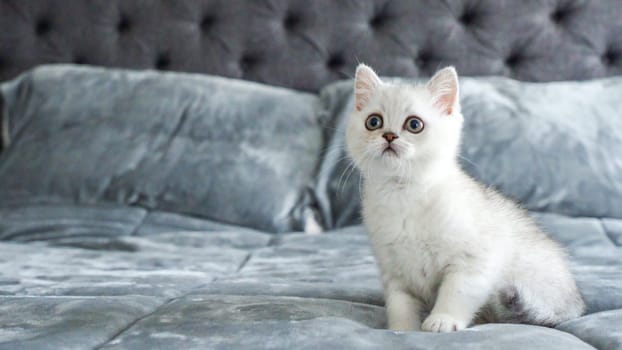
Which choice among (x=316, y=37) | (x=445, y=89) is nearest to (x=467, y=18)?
(x=316, y=37)

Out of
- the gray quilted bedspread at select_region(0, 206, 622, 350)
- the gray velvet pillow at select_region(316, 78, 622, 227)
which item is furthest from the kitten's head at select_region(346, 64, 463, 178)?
the gray velvet pillow at select_region(316, 78, 622, 227)

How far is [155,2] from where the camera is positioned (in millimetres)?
2162

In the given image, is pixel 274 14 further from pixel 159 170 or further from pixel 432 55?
pixel 159 170

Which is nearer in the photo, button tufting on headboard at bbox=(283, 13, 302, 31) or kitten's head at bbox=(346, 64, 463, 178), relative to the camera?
kitten's head at bbox=(346, 64, 463, 178)

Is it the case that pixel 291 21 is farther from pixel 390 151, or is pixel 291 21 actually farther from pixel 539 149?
pixel 390 151

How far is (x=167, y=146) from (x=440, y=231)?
973 millimetres

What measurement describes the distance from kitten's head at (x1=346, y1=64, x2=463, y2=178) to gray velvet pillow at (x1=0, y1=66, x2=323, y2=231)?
25.6 inches

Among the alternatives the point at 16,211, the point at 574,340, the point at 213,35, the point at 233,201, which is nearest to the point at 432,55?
the point at 213,35

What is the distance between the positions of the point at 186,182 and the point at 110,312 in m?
0.80

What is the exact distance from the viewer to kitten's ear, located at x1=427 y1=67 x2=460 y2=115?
0.98m

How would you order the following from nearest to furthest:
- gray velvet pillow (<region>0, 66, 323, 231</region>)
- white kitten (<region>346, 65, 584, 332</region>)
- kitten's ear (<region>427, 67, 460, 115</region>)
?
white kitten (<region>346, 65, 584, 332</region>) → kitten's ear (<region>427, 67, 460, 115</region>) → gray velvet pillow (<region>0, 66, 323, 231</region>)

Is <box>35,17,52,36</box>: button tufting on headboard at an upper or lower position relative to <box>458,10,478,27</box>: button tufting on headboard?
lower

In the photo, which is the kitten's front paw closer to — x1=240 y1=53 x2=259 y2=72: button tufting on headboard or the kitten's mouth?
the kitten's mouth

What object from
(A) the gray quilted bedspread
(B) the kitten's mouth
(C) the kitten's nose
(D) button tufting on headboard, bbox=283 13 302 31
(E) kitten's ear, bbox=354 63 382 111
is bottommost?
(A) the gray quilted bedspread
